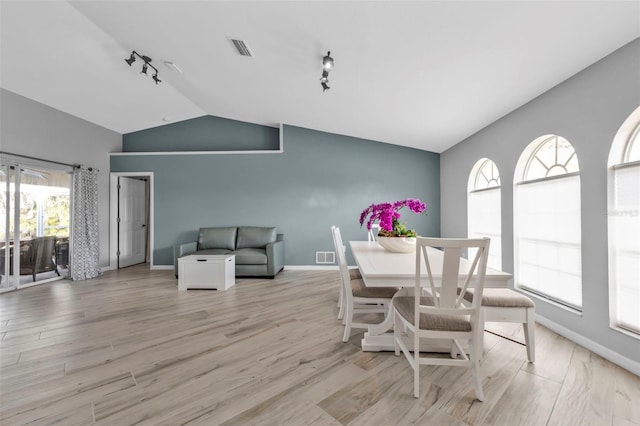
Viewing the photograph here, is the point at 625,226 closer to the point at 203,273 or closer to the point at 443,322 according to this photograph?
the point at 443,322

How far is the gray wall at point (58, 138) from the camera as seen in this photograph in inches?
137

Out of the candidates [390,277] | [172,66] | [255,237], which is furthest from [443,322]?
[172,66]

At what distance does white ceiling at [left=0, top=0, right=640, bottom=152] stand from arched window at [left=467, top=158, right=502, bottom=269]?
0.62 metres

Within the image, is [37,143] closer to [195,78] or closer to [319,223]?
[195,78]

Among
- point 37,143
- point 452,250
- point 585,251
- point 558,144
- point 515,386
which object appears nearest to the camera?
point 452,250

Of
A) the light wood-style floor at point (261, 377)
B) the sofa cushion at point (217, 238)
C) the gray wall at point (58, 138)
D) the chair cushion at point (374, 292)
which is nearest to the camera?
the light wood-style floor at point (261, 377)

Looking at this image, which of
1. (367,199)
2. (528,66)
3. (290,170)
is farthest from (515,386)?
(290,170)

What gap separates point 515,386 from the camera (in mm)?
1532

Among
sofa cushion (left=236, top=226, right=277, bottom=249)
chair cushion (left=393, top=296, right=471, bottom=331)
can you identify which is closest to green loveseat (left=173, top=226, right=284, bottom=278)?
sofa cushion (left=236, top=226, right=277, bottom=249)

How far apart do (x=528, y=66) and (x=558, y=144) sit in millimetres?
886

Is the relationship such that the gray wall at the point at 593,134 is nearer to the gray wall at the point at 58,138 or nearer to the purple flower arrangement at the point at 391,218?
the purple flower arrangement at the point at 391,218

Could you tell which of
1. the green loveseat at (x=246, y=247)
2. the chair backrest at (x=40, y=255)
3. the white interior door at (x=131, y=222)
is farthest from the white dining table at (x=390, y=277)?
the white interior door at (x=131, y=222)

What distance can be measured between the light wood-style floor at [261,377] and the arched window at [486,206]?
1249mm

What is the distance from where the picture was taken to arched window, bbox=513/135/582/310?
2.26 meters
